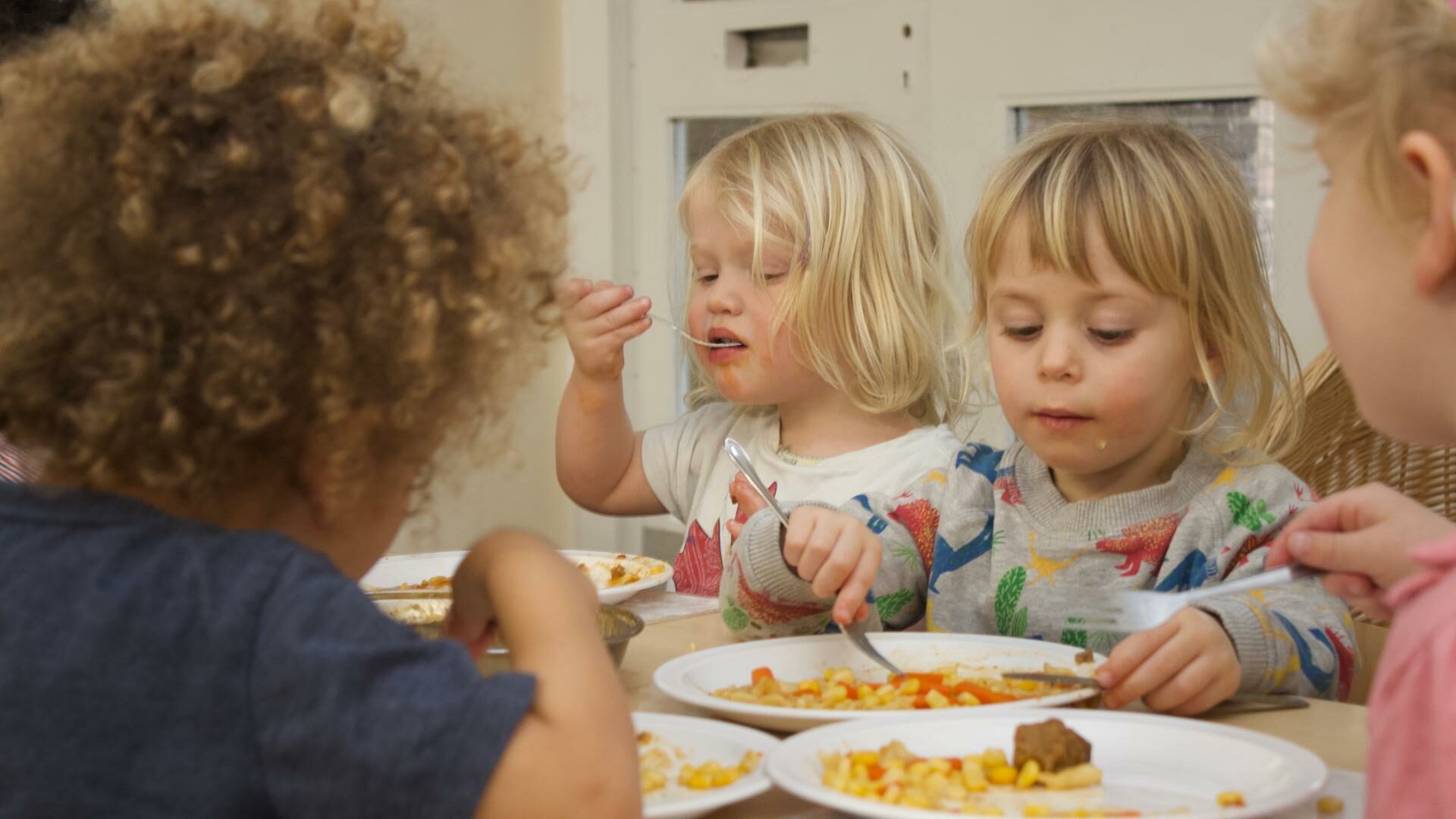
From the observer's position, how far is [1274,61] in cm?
77

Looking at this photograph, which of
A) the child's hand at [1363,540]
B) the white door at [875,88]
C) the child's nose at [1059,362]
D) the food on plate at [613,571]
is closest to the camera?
the child's hand at [1363,540]

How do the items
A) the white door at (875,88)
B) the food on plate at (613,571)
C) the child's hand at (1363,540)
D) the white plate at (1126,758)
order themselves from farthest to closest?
the white door at (875,88) → the food on plate at (613,571) → the child's hand at (1363,540) → the white plate at (1126,758)

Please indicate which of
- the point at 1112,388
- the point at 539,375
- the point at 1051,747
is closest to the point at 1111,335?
the point at 1112,388

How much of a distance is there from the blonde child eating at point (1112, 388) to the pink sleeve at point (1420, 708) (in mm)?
509

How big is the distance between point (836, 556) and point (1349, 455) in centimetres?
75

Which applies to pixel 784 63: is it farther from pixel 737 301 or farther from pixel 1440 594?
pixel 1440 594

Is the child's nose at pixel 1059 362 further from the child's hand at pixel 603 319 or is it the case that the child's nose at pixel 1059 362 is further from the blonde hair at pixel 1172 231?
the child's hand at pixel 603 319

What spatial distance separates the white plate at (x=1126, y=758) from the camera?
72 cm

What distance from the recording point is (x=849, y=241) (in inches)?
67.4

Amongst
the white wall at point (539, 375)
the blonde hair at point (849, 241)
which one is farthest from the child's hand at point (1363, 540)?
the white wall at point (539, 375)

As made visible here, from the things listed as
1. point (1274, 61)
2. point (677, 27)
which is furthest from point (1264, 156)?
point (1274, 61)

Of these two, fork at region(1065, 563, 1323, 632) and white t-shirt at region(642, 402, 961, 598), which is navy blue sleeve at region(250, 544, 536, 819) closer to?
fork at region(1065, 563, 1323, 632)

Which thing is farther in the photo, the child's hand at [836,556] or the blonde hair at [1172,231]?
the blonde hair at [1172,231]

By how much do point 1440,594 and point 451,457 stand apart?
496mm
